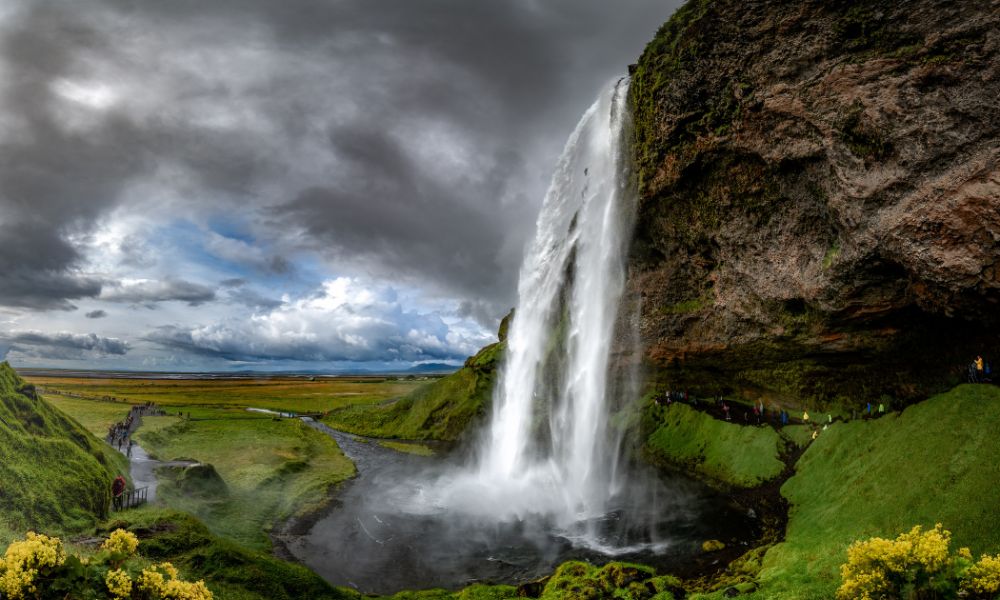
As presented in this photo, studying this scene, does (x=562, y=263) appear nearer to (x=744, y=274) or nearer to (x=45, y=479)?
(x=744, y=274)

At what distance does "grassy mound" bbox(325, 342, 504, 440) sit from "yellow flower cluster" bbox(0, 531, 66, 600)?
214 feet

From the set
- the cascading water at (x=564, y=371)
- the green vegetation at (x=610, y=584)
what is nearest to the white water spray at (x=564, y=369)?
the cascading water at (x=564, y=371)

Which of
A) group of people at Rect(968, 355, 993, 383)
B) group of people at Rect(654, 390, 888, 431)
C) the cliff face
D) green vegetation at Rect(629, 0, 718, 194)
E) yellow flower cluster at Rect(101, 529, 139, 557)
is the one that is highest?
green vegetation at Rect(629, 0, 718, 194)

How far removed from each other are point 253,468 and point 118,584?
40.0 meters

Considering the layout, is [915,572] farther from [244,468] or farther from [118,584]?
[244,468]

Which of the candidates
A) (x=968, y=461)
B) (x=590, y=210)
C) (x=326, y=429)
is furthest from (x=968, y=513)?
(x=326, y=429)

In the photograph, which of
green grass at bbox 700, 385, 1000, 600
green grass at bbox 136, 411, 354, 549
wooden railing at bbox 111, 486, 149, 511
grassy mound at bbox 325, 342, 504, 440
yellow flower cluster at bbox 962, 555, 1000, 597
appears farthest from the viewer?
grassy mound at bbox 325, 342, 504, 440

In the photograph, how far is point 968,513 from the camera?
63.7 ft

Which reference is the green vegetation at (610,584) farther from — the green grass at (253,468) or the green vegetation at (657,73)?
the green vegetation at (657,73)

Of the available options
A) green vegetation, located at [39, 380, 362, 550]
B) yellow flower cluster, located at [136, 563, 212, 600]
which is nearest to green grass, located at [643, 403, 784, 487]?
green vegetation, located at [39, 380, 362, 550]

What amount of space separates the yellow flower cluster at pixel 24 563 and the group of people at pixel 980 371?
131 feet

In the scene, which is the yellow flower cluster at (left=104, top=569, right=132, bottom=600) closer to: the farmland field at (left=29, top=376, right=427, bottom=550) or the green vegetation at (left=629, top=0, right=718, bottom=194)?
the farmland field at (left=29, top=376, right=427, bottom=550)

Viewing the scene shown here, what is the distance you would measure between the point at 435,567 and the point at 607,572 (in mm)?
10411

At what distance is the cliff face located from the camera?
25625mm
